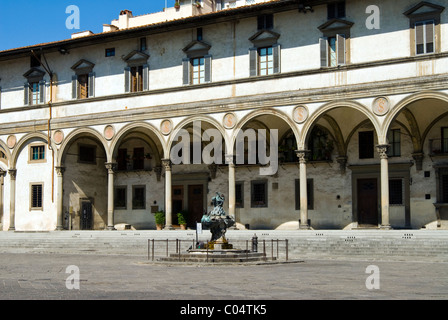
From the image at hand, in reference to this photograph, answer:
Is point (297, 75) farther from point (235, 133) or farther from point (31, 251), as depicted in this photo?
point (31, 251)

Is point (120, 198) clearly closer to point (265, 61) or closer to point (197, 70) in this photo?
point (197, 70)

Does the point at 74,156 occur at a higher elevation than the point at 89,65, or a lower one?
lower

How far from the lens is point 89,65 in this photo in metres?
35.5

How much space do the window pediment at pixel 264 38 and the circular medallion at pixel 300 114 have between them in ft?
11.2

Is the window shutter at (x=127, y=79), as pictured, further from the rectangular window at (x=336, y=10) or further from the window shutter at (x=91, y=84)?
the rectangular window at (x=336, y=10)

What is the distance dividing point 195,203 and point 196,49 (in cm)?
854

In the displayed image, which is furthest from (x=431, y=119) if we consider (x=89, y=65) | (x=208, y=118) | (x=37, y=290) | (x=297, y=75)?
(x=37, y=290)

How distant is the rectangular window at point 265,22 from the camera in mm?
30641

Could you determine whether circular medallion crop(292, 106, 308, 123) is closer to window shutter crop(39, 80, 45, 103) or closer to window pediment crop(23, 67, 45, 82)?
window shutter crop(39, 80, 45, 103)

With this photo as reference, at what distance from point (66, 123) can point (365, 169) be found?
1572cm

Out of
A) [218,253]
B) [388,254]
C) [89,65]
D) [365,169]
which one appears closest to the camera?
[218,253]

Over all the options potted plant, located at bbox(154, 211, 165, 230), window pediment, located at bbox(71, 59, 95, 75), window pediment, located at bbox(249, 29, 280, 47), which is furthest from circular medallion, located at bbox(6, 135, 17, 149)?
window pediment, located at bbox(249, 29, 280, 47)

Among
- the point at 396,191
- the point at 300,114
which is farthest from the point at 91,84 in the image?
the point at 396,191

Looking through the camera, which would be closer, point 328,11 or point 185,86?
point 328,11
